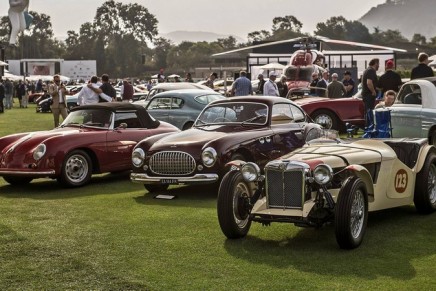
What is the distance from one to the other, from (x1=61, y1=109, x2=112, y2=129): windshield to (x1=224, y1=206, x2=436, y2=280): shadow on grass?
16.3 feet

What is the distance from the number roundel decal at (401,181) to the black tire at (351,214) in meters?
1.07

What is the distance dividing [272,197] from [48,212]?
357 centimetres

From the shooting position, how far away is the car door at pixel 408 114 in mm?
13664

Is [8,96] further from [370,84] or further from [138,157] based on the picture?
[138,157]

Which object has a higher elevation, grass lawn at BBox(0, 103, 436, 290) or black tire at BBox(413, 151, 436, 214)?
black tire at BBox(413, 151, 436, 214)

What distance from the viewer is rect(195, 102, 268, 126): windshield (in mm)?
11523

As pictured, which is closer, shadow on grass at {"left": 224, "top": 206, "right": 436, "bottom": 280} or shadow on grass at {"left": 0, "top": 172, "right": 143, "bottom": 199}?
shadow on grass at {"left": 224, "top": 206, "right": 436, "bottom": 280}

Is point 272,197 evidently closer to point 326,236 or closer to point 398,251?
point 326,236

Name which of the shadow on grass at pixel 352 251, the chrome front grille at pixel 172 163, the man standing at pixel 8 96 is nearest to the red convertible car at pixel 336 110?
the chrome front grille at pixel 172 163

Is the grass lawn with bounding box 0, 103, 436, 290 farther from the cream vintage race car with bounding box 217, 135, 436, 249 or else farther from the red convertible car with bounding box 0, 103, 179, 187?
the red convertible car with bounding box 0, 103, 179, 187

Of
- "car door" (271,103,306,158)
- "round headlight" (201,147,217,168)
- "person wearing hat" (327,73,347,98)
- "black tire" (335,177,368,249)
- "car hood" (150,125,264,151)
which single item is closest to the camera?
"black tire" (335,177,368,249)

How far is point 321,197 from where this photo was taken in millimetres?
7484

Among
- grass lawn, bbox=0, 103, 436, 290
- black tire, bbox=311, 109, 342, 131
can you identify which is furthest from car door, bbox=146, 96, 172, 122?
grass lawn, bbox=0, 103, 436, 290

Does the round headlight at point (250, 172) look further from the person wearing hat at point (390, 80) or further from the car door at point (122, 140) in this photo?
the person wearing hat at point (390, 80)
